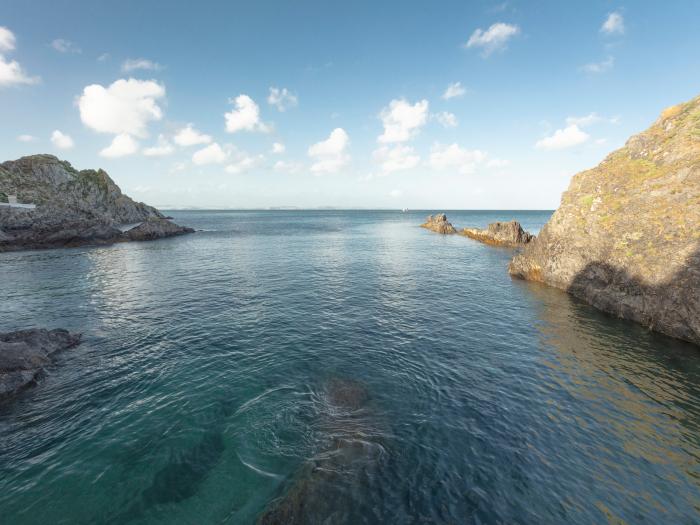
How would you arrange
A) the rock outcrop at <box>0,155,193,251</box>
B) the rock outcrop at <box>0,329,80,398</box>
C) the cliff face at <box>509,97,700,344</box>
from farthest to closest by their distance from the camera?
1. the rock outcrop at <box>0,155,193,251</box>
2. the cliff face at <box>509,97,700,344</box>
3. the rock outcrop at <box>0,329,80,398</box>

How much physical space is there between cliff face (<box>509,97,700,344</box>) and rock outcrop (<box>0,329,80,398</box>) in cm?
4572

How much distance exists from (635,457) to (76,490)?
22857 millimetres

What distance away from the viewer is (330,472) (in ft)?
38.5

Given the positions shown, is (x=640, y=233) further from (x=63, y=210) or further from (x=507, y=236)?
(x=63, y=210)

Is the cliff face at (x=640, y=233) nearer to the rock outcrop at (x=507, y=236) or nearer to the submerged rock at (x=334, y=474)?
the submerged rock at (x=334, y=474)

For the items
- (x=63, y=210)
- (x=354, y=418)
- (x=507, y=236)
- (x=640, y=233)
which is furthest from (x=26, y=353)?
(x=63, y=210)

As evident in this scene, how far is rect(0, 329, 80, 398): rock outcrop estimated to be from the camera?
16.8 meters

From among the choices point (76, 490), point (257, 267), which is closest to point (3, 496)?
point (76, 490)

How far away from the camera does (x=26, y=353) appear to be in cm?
1888

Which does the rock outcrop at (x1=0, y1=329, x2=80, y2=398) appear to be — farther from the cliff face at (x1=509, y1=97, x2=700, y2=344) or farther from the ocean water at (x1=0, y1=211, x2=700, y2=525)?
the cliff face at (x1=509, y1=97, x2=700, y2=344)

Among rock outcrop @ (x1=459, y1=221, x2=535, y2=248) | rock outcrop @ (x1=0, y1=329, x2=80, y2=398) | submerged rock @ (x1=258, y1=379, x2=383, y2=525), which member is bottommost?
submerged rock @ (x1=258, y1=379, x2=383, y2=525)

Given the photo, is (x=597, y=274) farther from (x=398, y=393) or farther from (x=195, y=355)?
(x=195, y=355)

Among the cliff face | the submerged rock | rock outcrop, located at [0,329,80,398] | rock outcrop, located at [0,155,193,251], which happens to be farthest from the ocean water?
rock outcrop, located at [0,155,193,251]

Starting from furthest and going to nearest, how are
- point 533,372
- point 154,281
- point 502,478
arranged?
point 154,281 → point 533,372 → point 502,478
